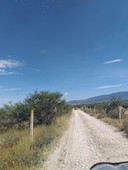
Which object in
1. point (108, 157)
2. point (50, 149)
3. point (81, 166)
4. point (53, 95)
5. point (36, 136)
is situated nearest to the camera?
point (81, 166)

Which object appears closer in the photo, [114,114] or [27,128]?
[27,128]

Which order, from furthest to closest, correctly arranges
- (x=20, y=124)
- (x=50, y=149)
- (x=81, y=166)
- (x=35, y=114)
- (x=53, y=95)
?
(x=53, y=95) < (x=35, y=114) < (x=20, y=124) < (x=50, y=149) < (x=81, y=166)

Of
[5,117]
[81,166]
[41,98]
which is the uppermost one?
[41,98]

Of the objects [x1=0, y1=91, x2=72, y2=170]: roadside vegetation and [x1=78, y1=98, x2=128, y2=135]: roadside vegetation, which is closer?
[x1=0, y1=91, x2=72, y2=170]: roadside vegetation

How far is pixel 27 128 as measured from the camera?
1656cm

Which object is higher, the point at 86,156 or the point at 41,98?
the point at 41,98

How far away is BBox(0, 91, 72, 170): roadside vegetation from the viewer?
8.50 metres

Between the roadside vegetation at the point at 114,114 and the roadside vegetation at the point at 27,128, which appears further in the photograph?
the roadside vegetation at the point at 114,114

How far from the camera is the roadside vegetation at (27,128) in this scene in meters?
8.50

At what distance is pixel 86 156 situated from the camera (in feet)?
31.5

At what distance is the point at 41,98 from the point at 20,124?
10.9 ft

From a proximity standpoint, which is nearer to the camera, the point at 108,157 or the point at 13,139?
the point at 108,157

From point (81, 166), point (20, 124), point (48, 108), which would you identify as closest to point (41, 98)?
point (48, 108)

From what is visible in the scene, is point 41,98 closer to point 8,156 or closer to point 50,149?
point 50,149
